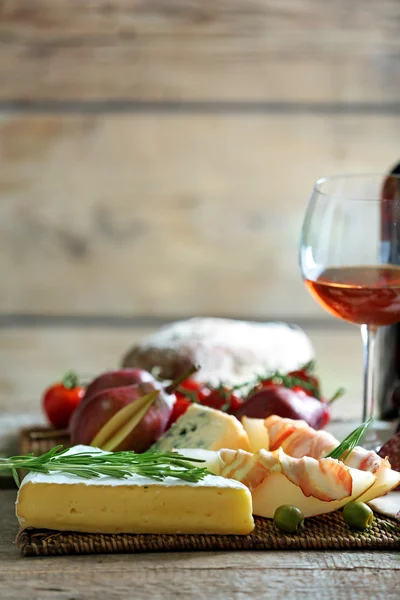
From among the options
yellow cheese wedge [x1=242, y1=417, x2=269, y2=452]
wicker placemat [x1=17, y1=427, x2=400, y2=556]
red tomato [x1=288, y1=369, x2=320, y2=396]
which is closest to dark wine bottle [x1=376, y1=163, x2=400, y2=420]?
red tomato [x1=288, y1=369, x2=320, y2=396]

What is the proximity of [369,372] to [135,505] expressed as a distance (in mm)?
372

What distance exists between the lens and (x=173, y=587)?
2.03 ft

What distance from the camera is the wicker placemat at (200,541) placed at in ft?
2.22

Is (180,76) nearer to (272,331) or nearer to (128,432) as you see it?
(272,331)

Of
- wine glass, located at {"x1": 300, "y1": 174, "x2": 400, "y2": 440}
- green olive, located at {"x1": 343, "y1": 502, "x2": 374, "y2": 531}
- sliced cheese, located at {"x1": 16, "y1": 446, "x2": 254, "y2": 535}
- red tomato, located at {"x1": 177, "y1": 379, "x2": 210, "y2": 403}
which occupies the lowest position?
red tomato, located at {"x1": 177, "y1": 379, "x2": 210, "y2": 403}

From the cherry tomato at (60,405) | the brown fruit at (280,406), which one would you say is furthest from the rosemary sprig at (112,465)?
the cherry tomato at (60,405)

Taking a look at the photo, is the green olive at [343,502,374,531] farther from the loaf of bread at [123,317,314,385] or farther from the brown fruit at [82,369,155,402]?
the loaf of bread at [123,317,314,385]

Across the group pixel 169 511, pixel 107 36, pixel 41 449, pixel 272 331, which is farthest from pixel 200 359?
pixel 107 36

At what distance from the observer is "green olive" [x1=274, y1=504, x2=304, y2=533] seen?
27.8 inches

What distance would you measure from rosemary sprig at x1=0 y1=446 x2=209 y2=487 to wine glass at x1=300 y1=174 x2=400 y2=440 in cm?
30

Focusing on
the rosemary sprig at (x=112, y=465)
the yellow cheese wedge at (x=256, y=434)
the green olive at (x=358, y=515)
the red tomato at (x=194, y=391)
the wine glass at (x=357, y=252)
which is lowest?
the red tomato at (x=194, y=391)

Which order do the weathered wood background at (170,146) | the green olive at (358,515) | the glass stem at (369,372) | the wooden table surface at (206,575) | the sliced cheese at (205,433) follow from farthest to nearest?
the weathered wood background at (170,146) → the glass stem at (369,372) → the sliced cheese at (205,433) → the green olive at (358,515) → the wooden table surface at (206,575)

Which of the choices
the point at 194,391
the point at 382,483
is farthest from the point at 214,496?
the point at 194,391

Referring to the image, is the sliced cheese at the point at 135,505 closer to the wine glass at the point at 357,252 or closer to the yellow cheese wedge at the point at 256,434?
the yellow cheese wedge at the point at 256,434
